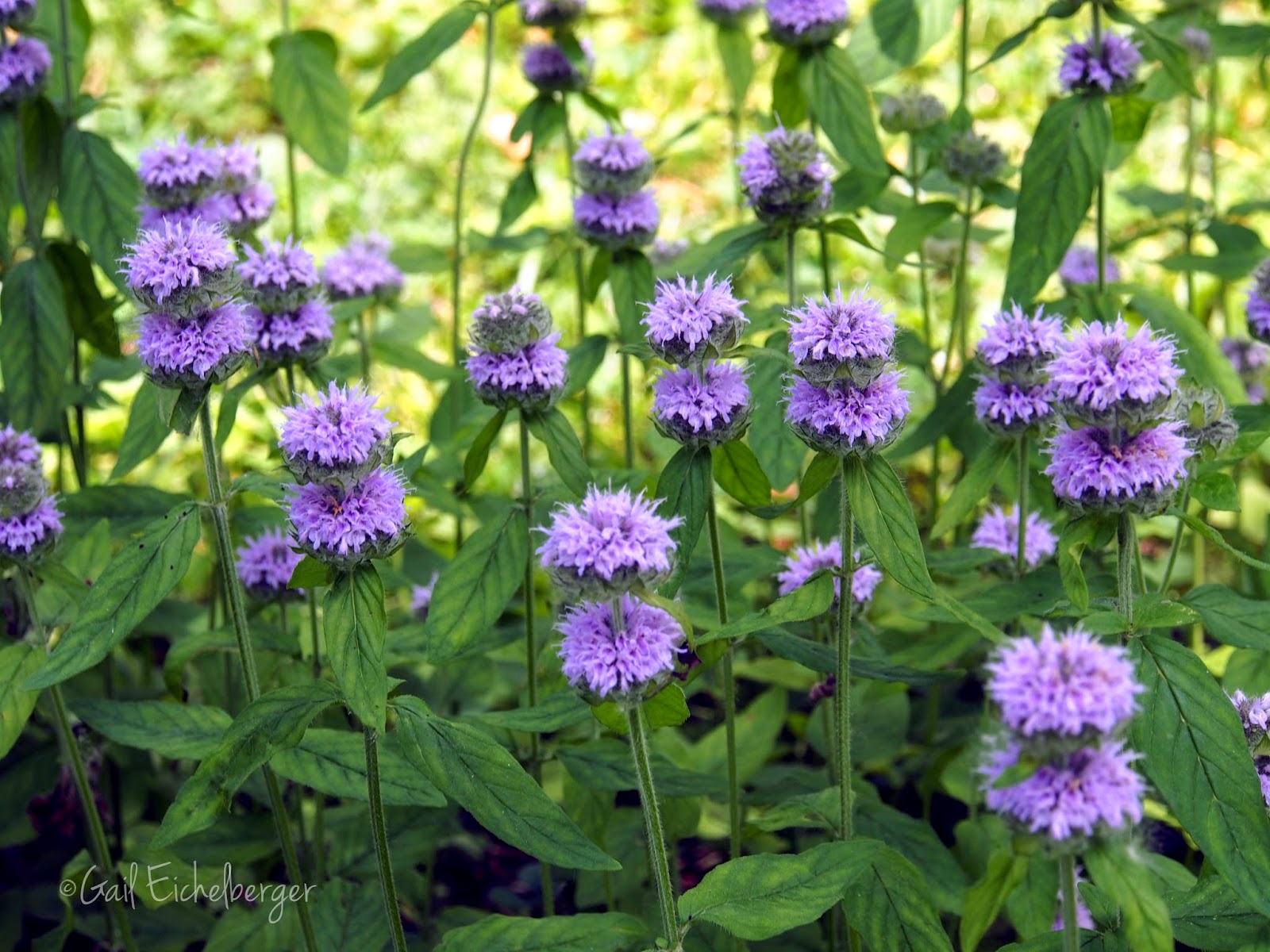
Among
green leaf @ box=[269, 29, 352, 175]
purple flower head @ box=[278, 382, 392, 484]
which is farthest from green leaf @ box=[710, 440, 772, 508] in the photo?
green leaf @ box=[269, 29, 352, 175]

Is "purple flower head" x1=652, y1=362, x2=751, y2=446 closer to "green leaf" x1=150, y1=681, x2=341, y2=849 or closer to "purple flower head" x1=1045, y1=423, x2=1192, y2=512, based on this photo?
"purple flower head" x1=1045, y1=423, x2=1192, y2=512

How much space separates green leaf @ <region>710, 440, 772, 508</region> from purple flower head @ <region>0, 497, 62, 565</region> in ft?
4.55

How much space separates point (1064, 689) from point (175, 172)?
98.1 inches

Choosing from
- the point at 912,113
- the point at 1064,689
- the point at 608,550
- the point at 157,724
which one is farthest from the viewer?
the point at 912,113

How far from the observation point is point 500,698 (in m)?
4.24

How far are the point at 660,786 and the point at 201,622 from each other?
1.75 meters

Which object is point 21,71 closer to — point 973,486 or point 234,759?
point 234,759

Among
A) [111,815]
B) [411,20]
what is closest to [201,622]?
[111,815]

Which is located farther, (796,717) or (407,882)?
(796,717)

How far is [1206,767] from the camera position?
215 centimetres

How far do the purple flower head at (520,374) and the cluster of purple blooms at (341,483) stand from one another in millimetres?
449

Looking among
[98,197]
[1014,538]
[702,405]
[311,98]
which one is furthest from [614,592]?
[311,98]

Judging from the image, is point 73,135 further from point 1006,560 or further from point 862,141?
point 1006,560

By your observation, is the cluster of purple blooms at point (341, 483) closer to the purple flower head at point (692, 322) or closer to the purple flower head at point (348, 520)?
the purple flower head at point (348, 520)
